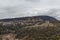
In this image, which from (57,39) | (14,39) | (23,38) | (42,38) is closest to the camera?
(57,39)

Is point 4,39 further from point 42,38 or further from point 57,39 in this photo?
point 57,39

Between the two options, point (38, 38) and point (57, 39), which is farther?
point (38, 38)

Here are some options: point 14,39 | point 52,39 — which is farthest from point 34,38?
point 14,39

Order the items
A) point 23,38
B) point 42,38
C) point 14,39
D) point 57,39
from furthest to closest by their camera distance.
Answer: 1. point 14,39
2. point 23,38
3. point 42,38
4. point 57,39

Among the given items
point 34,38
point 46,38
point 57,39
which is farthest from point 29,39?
point 57,39

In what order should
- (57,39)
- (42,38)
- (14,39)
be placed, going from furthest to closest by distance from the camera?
1. (14,39)
2. (42,38)
3. (57,39)

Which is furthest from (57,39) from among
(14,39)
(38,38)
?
(14,39)

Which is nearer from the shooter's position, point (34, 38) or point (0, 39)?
point (34, 38)

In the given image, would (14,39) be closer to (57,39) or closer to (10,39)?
(10,39)
